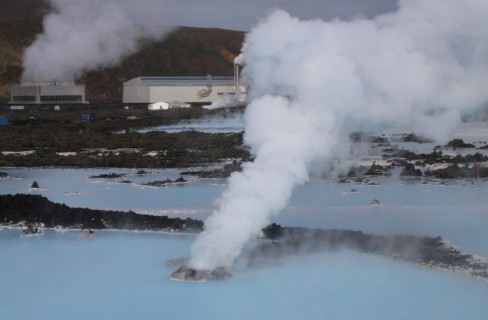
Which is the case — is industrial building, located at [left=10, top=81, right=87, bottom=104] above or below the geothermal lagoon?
above

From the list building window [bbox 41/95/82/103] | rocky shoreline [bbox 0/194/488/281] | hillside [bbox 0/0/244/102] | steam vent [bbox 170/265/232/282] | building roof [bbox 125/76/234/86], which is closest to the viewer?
steam vent [bbox 170/265/232/282]

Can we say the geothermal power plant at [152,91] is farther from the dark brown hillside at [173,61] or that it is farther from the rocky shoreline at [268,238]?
the rocky shoreline at [268,238]

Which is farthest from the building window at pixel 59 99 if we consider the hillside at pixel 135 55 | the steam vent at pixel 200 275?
the steam vent at pixel 200 275

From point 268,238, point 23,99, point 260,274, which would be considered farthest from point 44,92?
point 260,274

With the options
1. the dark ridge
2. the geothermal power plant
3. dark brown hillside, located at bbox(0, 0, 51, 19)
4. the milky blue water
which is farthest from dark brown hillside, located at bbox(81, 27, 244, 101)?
the milky blue water

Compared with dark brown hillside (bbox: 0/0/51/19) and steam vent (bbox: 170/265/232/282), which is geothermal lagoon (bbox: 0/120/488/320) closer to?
steam vent (bbox: 170/265/232/282)

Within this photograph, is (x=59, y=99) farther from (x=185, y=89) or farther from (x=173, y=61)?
(x=173, y=61)
